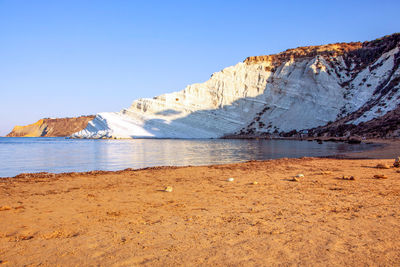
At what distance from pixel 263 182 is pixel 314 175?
1.81 m

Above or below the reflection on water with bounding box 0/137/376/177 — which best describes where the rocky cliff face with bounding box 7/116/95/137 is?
above

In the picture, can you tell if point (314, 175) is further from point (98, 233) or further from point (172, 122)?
point (172, 122)

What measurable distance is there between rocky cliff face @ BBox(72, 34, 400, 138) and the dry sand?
116ft

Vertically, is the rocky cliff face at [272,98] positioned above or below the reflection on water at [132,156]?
above

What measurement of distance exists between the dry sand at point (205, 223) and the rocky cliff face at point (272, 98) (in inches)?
1389

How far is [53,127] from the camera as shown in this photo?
128 meters

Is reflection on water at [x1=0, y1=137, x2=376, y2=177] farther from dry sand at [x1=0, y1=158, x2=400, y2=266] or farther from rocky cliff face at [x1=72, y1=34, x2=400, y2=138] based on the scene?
rocky cliff face at [x1=72, y1=34, x2=400, y2=138]

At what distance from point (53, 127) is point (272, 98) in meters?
105

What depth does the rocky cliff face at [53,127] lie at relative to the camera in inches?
4823

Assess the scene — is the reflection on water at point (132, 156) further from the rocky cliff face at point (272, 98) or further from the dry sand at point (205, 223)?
the rocky cliff face at point (272, 98)

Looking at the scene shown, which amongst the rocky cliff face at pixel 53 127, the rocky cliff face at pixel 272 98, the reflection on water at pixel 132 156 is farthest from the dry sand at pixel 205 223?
the rocky cliff face at pixel 53 127

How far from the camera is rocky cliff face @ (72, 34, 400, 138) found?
42.6 m

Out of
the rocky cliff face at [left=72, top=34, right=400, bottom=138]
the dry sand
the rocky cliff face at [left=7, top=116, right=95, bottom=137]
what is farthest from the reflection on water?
the rocky cliff face at [left=7, top=116, right=95, bottom=137]

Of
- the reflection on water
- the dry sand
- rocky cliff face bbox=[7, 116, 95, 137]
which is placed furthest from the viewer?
rocky cliff face bbox=[7, 116, 95, 137]
